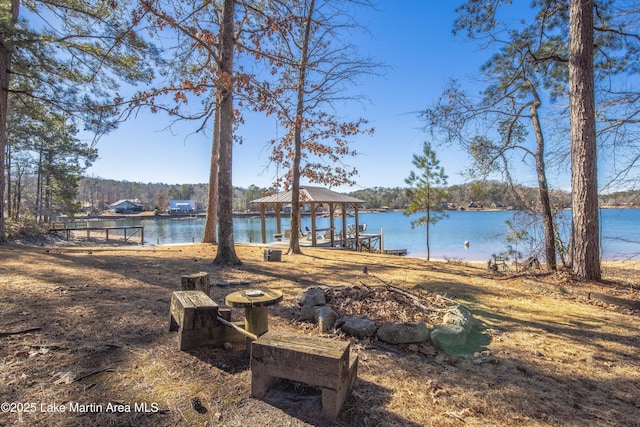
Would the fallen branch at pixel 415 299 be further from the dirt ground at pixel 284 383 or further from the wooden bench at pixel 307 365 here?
the wooden bench at pixel 307 365

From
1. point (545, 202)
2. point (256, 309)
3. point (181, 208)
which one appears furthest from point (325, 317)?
point (181, 208)

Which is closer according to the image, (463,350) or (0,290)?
(463,350)

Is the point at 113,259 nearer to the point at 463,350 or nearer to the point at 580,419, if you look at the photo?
the point at 463,350

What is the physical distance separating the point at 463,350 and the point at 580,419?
3.32 feet

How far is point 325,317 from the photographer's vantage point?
3.32 meters

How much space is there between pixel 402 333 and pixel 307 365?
148cm

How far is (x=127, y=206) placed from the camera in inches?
3287

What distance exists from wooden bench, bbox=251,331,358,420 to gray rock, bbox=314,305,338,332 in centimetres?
118

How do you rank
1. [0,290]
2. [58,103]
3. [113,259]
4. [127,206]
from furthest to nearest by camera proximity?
1. [127,206]
2. [58,103]
3. [113,259]
4. [0,290]

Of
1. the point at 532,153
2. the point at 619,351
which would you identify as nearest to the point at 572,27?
the point at 532,153

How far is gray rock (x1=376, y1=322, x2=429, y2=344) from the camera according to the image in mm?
2990

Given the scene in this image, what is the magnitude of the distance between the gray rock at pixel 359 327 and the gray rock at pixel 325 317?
0.13 metres

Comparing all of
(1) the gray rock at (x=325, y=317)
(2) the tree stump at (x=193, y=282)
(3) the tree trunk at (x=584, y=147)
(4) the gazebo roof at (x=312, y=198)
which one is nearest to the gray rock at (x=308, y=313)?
(1) the gray rock at (x=325, y=317)

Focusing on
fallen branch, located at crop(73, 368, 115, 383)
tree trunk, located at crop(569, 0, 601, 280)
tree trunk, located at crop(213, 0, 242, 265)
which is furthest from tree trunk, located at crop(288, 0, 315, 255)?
fallen branch, located at crop(73, 368, 115, 383)
